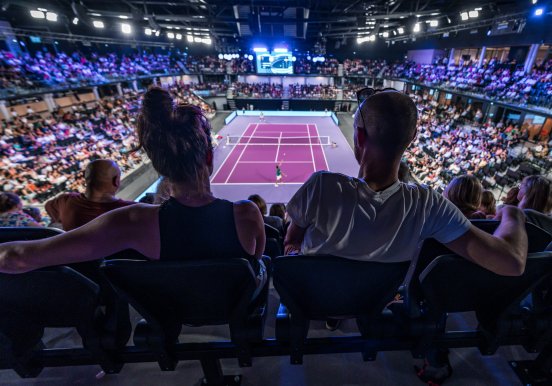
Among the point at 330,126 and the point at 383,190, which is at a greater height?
the point at 383,190

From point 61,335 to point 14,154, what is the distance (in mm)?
15659

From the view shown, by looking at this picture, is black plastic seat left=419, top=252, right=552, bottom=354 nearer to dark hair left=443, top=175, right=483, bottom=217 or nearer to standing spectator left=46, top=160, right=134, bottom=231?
dark hair left=443, top=175, right=483, bottom=217

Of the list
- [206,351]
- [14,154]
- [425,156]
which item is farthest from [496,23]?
[14,154]

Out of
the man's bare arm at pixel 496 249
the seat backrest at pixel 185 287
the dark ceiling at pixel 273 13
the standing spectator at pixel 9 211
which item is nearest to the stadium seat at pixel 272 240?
the seat backrest at pixel 185 287

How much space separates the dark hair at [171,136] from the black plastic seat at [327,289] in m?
0.61

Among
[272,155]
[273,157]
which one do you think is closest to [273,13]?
[272,155]

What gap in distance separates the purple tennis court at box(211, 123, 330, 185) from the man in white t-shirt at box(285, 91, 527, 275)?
12.7 m

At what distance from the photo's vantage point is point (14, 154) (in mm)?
12852

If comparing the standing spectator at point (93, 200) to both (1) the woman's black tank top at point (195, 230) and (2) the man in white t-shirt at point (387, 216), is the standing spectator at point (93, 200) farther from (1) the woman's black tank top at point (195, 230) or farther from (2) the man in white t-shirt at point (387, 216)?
(2) the man in white t-shirt at point (387, 216)

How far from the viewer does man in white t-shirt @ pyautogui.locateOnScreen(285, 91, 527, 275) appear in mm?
1139

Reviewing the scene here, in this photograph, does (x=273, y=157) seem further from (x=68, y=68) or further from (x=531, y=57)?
(x=68, y=68)

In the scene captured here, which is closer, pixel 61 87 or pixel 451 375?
pixel 451 375

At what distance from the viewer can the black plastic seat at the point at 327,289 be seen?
1.14 m

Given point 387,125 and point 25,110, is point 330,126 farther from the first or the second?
point 387,125
